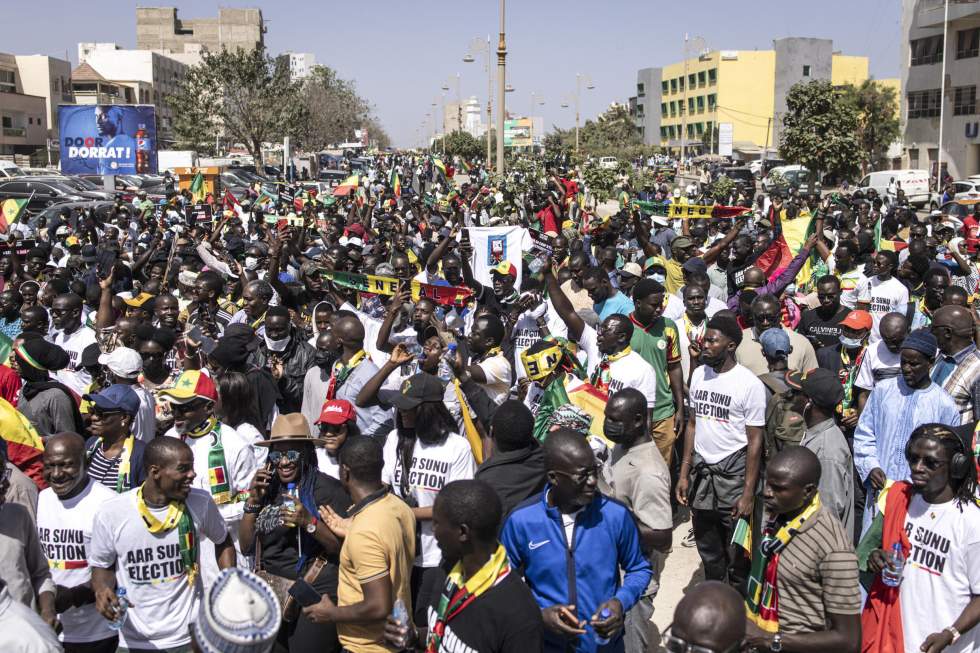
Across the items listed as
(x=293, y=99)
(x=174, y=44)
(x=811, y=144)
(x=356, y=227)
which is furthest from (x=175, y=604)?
(x=174, y=44)

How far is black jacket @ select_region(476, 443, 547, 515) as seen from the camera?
450 cm

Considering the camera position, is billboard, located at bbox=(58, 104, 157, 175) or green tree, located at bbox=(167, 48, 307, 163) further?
green tree, located at bbox=(167, 48, 307, 163)

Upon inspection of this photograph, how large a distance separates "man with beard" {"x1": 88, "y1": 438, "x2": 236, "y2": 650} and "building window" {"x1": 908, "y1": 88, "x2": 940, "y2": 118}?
51778 millimetres

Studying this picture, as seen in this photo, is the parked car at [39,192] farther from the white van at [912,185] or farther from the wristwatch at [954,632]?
the wristwatch at [954,632]

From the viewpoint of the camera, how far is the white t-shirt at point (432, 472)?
4.75 metres

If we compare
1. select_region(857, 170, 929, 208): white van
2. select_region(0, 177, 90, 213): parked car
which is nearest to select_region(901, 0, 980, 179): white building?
select_region(857, 170, 929, 208): white van

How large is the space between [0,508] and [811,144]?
39.0 metres

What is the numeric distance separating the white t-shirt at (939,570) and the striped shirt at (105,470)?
379 cm

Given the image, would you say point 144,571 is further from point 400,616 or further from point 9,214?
point 9,214

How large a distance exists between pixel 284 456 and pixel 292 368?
286 cm

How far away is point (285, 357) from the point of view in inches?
287

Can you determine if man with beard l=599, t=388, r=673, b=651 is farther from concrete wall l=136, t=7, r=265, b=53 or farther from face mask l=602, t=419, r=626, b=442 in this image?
concrete wall l=136, t=7, r=265, b=53

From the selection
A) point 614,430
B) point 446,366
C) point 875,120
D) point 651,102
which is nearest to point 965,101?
point 875,120

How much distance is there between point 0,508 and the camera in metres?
4.07
